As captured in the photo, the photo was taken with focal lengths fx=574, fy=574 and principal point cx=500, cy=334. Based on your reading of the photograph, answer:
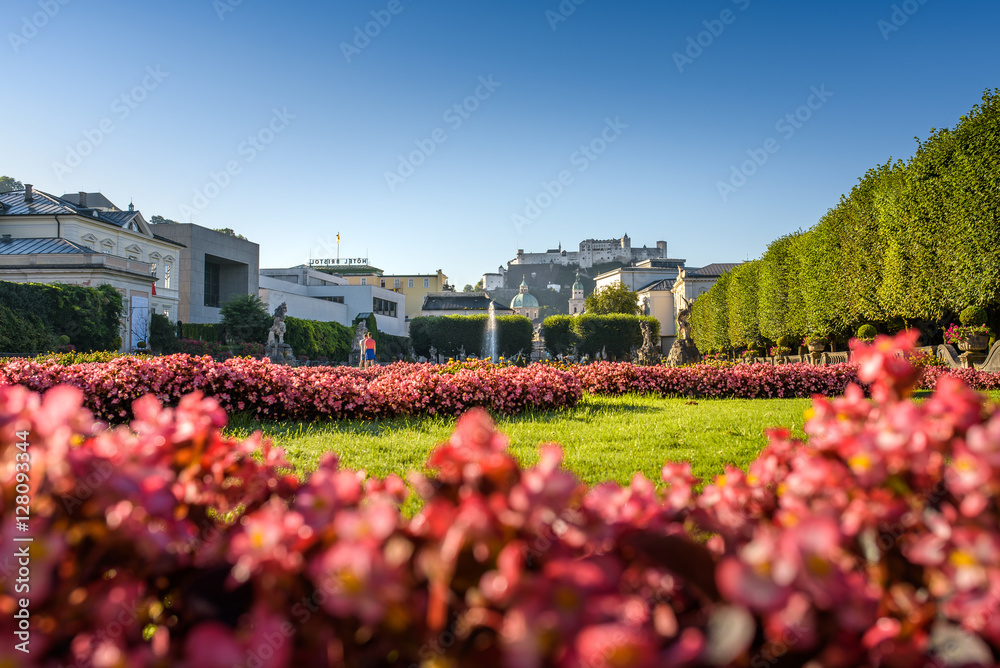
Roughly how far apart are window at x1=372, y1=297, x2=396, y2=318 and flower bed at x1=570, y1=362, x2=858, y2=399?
158 feet

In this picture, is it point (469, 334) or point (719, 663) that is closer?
point (719, 663)

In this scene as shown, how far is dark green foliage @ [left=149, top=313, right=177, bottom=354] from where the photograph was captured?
33656 mm

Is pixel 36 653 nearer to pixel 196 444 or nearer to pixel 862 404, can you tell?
pixel 196 444

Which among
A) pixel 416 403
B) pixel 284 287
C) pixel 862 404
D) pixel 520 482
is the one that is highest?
pixel 284 287

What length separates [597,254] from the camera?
5059 inches

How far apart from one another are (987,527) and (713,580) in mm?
440

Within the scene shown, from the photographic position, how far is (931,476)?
41.4 inches

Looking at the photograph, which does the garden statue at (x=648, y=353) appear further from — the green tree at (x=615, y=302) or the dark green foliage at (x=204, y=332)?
the green tree at (x=615, y=302)

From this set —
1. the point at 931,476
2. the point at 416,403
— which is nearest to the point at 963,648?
the point at 931,476

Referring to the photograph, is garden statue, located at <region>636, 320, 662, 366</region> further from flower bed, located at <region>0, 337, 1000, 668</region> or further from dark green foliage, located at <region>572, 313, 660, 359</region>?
dark green foliage, located at <region>572, 313, 660, 359</region>

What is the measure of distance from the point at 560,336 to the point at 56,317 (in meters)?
34.8

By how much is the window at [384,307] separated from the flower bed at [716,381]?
48.2 metres

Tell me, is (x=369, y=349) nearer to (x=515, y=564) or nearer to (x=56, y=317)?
(x=56, y=317)

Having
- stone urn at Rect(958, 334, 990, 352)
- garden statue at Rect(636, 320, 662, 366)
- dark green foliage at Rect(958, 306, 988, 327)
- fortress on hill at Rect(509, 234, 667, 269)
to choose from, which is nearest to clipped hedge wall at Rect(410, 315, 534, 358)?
garden statue at Rect(636, 320, 662, 366)
